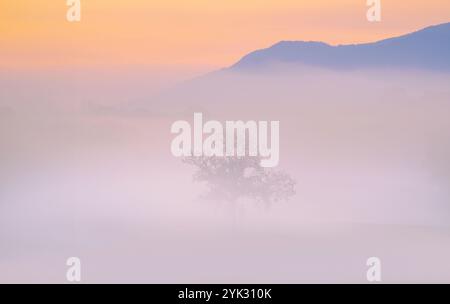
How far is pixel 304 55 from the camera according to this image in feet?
29.6

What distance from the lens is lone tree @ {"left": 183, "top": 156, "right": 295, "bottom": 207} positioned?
29.3ft

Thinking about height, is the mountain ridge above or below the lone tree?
above

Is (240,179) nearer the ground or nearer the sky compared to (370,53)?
nearer the ground

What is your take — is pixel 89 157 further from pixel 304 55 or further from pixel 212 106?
pixel 304 55

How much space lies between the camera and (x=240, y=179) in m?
8.98

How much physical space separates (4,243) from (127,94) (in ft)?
3.28

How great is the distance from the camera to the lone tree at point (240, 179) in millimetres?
8945

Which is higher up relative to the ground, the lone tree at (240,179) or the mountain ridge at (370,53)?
the mountain ridge at (370,53)

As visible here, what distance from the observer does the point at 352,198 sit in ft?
29.4

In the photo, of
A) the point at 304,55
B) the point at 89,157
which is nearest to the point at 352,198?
the point at 304,55

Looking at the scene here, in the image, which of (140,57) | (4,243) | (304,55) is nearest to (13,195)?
(4,243)
